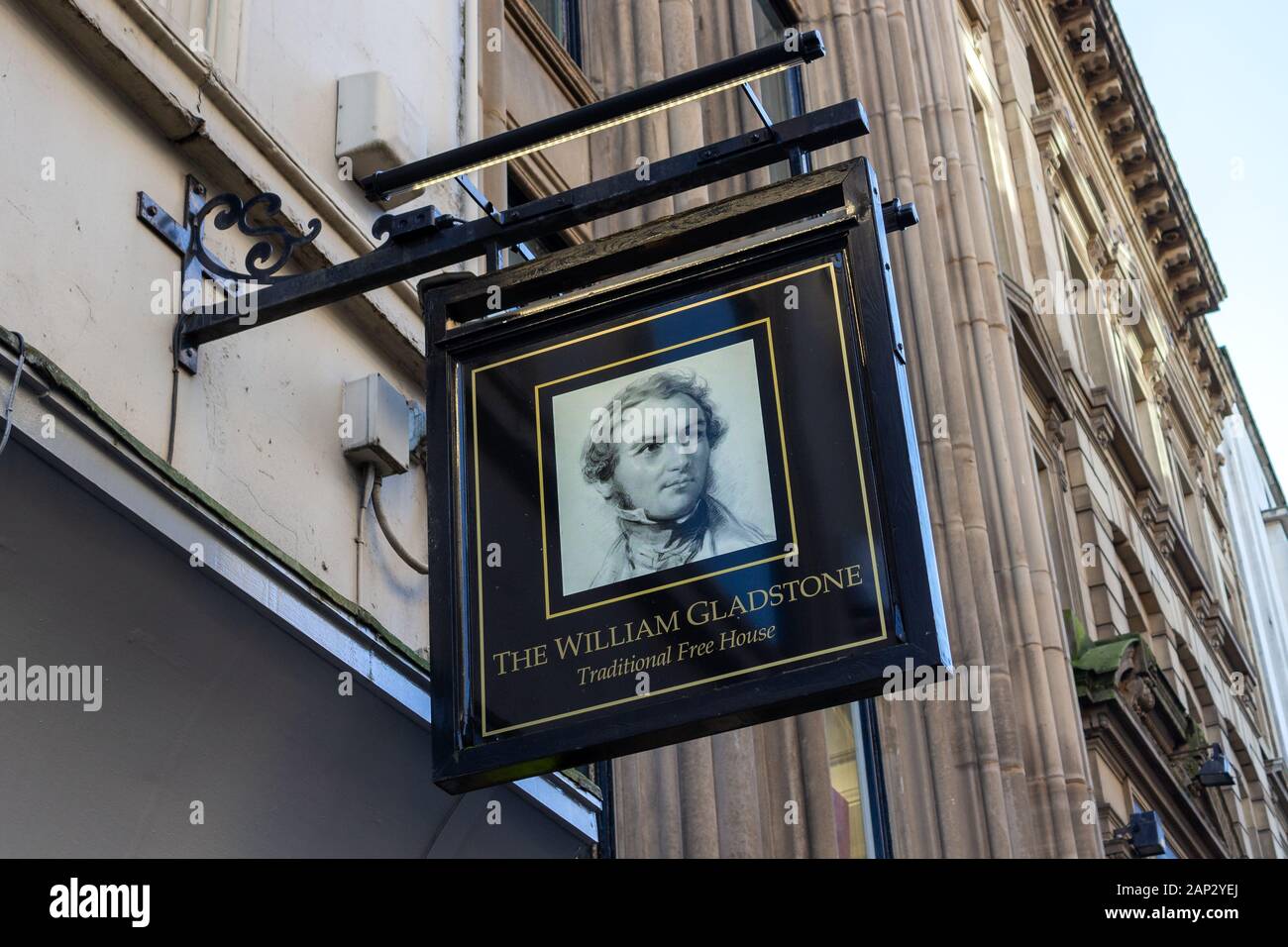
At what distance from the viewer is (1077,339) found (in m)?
27.7

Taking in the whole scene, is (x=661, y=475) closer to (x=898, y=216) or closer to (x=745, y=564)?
(x=745, y=564)

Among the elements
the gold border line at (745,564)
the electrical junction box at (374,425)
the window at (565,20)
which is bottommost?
the gold border line at (745,564)

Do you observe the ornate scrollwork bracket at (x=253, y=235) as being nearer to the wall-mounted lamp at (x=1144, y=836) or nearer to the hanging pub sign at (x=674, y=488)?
the hanging pub sign at (x=674, y=488)

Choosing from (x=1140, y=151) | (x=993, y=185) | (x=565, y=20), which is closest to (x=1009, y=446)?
(x=565, y=20)

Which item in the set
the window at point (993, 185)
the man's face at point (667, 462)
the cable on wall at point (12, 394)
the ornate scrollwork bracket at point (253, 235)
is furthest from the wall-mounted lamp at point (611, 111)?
the window at point (993, 185)

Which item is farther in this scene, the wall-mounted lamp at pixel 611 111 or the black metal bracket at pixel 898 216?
the black metal bracket at pixel 898 216

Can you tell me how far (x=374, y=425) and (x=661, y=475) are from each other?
67.3 inches

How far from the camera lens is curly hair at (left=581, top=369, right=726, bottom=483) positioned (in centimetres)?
599

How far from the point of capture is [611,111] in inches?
254

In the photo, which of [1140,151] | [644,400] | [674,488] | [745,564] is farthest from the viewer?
[1140,151]

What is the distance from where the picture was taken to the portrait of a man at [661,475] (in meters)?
5.78
